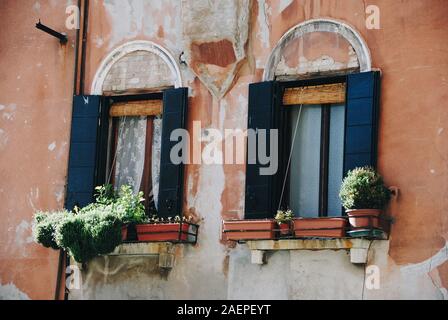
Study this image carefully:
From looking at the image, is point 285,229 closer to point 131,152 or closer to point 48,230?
point 131,152

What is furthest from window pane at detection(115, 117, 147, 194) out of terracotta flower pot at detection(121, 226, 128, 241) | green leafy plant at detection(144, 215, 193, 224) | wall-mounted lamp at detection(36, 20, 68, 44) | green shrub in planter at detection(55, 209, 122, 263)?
wall-mounted lamp at detection(36, 20, 68, 44)

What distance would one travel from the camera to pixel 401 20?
11203 mm

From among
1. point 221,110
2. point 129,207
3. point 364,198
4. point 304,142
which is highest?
point 221,110

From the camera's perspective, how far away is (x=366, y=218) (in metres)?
10.6

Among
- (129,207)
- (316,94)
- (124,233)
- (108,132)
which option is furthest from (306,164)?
(108,132)

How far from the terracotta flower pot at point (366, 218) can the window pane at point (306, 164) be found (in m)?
1.01

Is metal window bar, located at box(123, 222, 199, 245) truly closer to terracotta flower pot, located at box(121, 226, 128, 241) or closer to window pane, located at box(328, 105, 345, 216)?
terracotta flower pot, located at box(121, 226, 128, 241)

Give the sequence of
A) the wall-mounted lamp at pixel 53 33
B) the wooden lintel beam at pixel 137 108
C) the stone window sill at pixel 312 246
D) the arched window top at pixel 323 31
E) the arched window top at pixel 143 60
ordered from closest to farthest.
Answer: the stone window sill at pixel 312 246 → the arched window top at pixel 323 31 → the arched window top at pixel 143 60 → the wooden lintel beam at pixel 137 108 → the wall-mounted lamp at pixel 53 33

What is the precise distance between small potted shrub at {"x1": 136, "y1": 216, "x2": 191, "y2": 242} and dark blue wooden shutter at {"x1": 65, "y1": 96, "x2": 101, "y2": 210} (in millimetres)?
1050

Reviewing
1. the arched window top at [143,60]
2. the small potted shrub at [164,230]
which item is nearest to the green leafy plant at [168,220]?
the small potted shrub at [164,230]

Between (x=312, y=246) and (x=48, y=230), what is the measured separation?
316 centimetres

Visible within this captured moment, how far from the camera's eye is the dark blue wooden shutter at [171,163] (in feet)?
39.7

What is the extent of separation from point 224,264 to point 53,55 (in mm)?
3736

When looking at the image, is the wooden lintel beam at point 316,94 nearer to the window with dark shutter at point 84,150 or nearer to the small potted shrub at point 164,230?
the small potted shrub at point 164,230
